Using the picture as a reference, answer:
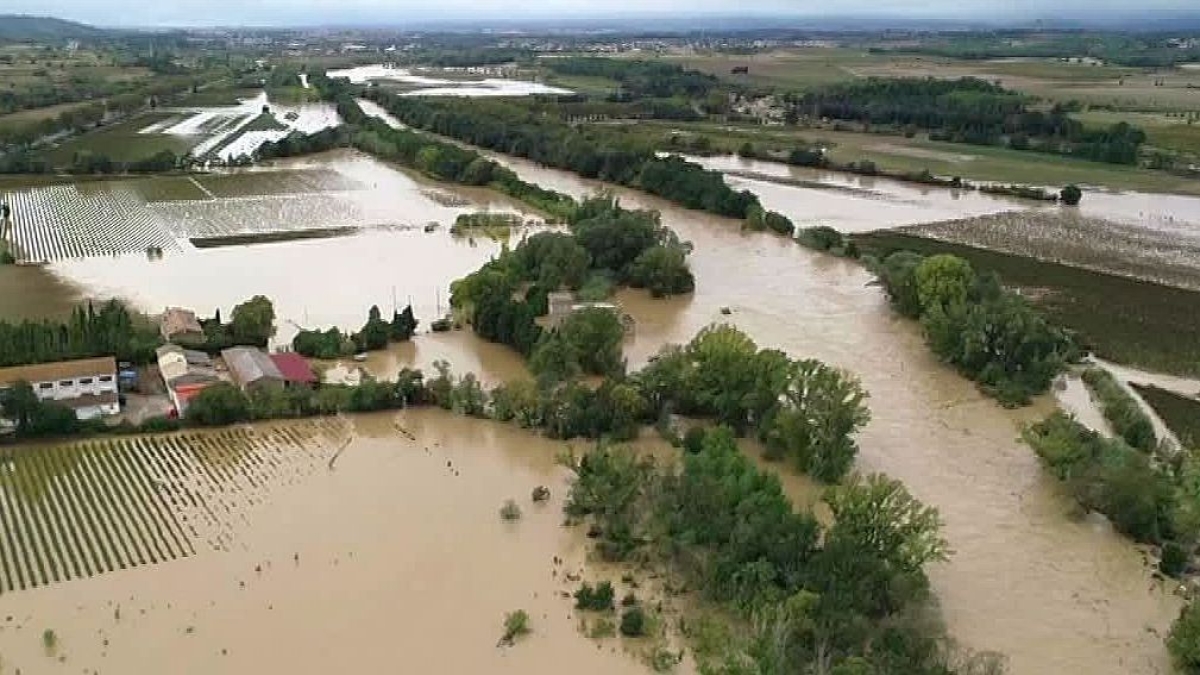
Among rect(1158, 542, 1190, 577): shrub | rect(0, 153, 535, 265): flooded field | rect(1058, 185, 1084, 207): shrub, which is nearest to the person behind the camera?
rect(1158, 542, 1190, 577): shrub

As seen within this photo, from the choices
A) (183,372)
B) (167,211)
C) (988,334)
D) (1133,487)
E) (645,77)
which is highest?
(645,77)

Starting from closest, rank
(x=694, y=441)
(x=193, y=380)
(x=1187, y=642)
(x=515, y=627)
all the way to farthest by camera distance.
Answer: (x=1187, y=642) < (x=515, y=627) < (x=694, y=441) < (x=193, y=380)

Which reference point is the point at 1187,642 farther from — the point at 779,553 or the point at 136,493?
the point at 136,493

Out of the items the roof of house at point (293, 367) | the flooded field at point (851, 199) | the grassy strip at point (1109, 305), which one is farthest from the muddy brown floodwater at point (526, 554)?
the flooded field at point (851, 199)

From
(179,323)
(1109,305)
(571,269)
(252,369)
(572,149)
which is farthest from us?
(572,149)

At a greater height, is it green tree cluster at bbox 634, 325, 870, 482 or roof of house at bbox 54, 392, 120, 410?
green tree cluster at bbox 634, 325, 870, 482

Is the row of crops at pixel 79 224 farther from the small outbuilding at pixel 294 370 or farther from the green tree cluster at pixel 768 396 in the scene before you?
the green tree cluster at pixel 768 396

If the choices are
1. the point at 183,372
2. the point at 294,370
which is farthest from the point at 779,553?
the point at 183,372

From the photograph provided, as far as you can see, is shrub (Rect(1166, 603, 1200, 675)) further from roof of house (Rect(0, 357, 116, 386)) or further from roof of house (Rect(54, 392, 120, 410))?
roof of house (Rect(0, 357, 116, 386))

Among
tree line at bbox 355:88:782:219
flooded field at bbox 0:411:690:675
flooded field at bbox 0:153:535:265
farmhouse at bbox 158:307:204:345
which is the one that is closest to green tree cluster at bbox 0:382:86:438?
flooded field at bbox 0:411:690:675
